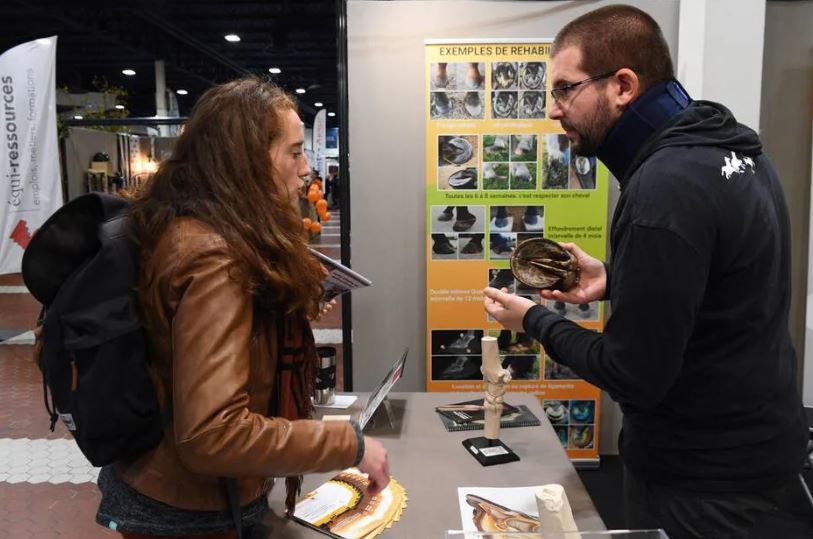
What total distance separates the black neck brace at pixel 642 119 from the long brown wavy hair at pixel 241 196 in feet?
2.35

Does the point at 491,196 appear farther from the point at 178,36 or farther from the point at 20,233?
the point at 178,36

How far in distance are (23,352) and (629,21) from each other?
6.18m

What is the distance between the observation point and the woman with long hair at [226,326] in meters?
1.03

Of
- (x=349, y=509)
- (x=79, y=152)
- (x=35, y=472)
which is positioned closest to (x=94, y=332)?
(x=349, y=509)

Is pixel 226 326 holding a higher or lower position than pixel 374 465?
higher

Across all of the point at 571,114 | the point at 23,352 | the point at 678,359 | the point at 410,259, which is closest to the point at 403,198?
the point at 410,259

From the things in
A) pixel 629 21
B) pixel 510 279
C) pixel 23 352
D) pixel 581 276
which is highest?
pixel 629 21

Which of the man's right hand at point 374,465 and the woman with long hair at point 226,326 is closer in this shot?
the woman with long hair at point 226,326

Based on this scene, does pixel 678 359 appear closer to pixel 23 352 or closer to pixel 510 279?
pixel 510 279

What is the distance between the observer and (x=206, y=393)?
1.01 meters

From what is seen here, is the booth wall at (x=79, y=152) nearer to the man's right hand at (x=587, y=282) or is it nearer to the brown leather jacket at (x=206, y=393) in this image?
the man's right hand at (x=587, y=282)

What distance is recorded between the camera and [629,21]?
1383mm

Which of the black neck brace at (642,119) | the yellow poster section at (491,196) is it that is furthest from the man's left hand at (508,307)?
the yellow poster section at (491,196)

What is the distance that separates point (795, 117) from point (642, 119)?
9.41ft
